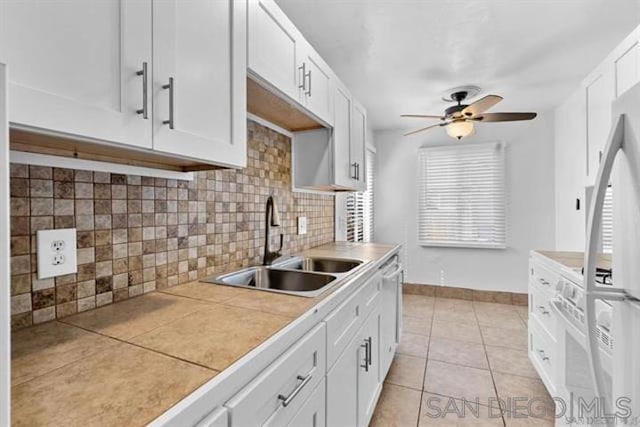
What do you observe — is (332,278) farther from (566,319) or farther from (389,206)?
(389,206)

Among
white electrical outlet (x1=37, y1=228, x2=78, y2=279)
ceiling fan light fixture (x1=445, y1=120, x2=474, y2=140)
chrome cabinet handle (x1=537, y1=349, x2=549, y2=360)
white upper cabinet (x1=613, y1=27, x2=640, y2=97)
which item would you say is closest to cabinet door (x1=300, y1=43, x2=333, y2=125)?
white electrical outlet (x1=37, y1=228, x2=78, y2=279)

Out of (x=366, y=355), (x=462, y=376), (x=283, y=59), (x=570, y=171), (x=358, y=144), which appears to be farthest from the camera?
(x=570, y=171)

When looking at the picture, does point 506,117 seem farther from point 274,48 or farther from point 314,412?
point 314,412

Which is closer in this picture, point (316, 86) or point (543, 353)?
point (316, 86)

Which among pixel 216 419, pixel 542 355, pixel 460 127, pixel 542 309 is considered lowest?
pixel 542 355

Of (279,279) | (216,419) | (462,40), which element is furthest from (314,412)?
(462,40)

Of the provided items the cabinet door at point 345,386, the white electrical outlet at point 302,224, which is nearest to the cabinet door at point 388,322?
the cabinet door at point 345,386

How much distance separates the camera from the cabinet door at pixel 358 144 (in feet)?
8.09

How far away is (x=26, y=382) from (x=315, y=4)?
79.2 inches

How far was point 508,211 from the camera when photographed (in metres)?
3.95

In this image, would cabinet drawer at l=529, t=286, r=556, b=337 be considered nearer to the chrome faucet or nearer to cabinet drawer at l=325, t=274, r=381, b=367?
cabinet drawer at l=325, t=274, r=381, b=367

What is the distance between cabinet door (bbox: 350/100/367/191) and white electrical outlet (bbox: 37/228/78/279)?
1871mm

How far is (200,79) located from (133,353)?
77 centimetres

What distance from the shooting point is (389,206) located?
4547 mm
